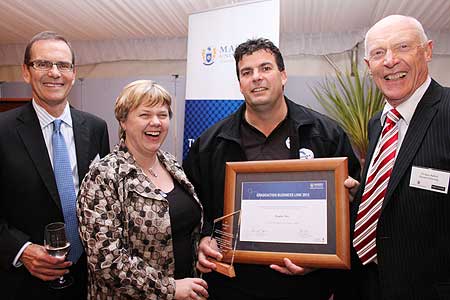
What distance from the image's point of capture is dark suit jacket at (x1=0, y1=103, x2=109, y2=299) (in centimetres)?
189

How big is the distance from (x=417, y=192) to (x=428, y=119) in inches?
11.6

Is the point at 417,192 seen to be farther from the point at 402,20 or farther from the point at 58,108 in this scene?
the point at 58,108

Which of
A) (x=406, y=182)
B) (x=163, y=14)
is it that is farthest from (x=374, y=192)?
(x=163, y=14)

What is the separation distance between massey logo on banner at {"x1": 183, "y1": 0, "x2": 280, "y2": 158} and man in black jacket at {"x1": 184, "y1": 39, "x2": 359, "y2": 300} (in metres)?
1.18

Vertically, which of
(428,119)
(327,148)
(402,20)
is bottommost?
(327,148)

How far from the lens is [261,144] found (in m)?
2.08

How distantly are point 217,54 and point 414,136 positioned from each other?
223 centimetres

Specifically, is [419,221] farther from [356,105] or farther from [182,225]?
[356,105]

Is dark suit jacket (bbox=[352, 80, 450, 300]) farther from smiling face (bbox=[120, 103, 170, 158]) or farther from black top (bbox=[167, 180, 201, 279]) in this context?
smiling face (bbox=[120, 103, 170, 158])

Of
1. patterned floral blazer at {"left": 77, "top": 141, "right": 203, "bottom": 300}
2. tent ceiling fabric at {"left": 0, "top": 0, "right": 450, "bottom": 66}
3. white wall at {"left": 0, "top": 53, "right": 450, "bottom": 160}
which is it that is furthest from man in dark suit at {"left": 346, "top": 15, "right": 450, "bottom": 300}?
white wall at {"left": 0, "top": 53, "right": 450, "bottom": 160}

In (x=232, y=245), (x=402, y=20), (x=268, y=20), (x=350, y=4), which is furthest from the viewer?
(x=350, y=4)

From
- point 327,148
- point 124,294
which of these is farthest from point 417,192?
point 124,294

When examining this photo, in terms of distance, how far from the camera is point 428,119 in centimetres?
151

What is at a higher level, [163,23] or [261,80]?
[163,23]
